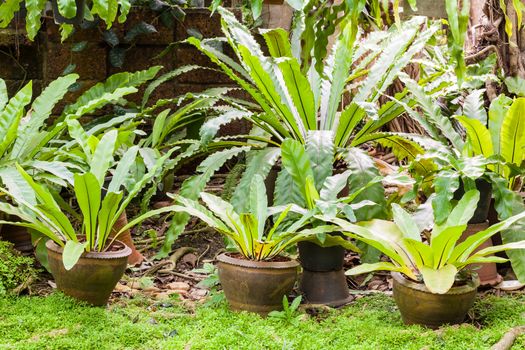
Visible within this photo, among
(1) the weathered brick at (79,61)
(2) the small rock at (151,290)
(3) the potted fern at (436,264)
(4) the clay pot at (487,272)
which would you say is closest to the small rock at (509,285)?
(4) the clay pot at (487,272)

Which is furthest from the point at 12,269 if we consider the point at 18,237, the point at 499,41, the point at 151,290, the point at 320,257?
the point at 499,41

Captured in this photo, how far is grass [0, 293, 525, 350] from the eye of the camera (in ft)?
6.68

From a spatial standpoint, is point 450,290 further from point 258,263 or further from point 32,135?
point 32,135

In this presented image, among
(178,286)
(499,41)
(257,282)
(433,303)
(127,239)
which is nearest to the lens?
(433,303)

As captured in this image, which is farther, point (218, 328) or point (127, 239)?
point (127, 239)

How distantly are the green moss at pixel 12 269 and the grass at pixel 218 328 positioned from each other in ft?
0.22

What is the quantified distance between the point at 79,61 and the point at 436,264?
2499 millimetres

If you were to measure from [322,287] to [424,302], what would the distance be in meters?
0.50

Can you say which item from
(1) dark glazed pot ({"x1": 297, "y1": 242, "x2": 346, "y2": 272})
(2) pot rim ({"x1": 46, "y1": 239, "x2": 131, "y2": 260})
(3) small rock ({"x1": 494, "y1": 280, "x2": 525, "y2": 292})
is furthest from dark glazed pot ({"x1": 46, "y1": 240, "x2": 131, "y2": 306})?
(3) small rock ({"x1": 494, "y1": 280, "x2": 525, "y2": 292})

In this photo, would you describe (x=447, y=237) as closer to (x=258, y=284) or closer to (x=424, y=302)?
(x=424, y=302)

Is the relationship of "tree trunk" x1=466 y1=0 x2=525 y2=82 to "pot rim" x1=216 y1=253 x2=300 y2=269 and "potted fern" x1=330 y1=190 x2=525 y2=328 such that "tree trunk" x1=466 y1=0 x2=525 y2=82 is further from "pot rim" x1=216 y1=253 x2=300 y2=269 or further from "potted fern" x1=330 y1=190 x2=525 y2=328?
"pot rim" x1=216 y1=253 x2=300 y2=269

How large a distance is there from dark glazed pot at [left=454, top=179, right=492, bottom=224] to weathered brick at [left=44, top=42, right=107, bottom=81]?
225 centimetres

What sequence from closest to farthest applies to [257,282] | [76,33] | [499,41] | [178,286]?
[257,282], [178,286], [499,41], [76,33]

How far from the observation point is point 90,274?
227 cm
